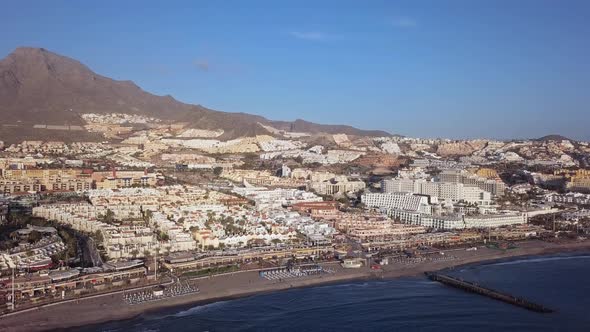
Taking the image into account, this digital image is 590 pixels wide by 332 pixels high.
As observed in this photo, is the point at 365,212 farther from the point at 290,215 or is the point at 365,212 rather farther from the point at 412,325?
the point at 412,325

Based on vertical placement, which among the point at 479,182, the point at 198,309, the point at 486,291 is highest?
the point at 479,182

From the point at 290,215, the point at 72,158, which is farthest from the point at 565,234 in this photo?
the point at 72,158

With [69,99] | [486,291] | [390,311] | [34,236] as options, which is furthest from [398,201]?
[69,99]

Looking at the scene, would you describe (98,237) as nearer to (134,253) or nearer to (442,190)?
(134,253)

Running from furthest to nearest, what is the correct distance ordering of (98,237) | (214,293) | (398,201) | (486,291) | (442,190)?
(442,190), (398,201), (98,237), (486,291), (214,293)

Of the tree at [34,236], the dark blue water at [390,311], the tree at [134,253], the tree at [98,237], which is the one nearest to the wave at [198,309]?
the dark blue water at [390,311]

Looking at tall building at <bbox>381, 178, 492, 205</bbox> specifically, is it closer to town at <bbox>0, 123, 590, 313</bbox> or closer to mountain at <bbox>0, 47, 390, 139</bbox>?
town at <bbox>0, 123, 590, 313</bbox>
